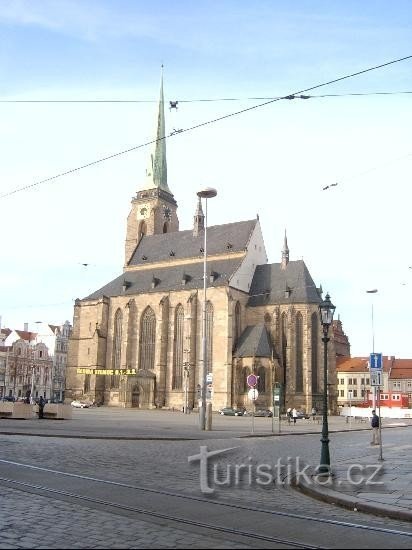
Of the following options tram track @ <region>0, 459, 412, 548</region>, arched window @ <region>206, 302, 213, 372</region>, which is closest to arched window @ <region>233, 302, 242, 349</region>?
arched window @ <region>206, 302, 213, 372</region>

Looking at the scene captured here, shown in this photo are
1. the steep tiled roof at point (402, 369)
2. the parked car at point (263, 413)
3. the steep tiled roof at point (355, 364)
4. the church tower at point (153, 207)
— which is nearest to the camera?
the parked car at point (263, 413)

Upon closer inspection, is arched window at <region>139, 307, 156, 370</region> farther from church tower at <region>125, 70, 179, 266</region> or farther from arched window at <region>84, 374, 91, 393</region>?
church tower at <region>125, 70, 179, 266</region>

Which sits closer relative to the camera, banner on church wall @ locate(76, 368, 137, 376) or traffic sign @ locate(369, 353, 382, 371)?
traffic sign @ locate(369, 353, 382, 371)

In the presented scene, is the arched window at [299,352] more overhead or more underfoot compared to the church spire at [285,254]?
more underfoot

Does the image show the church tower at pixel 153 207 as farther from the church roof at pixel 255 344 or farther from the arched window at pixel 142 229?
the church roof at pixel 255 344

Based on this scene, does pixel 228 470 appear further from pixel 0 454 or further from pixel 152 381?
pixel 152 381

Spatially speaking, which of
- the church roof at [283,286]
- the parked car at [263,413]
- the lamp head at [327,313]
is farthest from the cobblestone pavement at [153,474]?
the church roof at [283,286]

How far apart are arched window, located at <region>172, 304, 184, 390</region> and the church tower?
18.9 m

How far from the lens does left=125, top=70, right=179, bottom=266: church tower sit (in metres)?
88.1

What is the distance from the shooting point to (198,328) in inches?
2692

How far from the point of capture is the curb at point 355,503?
803 centimetres

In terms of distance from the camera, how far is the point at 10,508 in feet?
25.0

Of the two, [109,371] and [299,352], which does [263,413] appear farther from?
[109,371]

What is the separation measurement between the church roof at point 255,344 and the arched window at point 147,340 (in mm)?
11980
